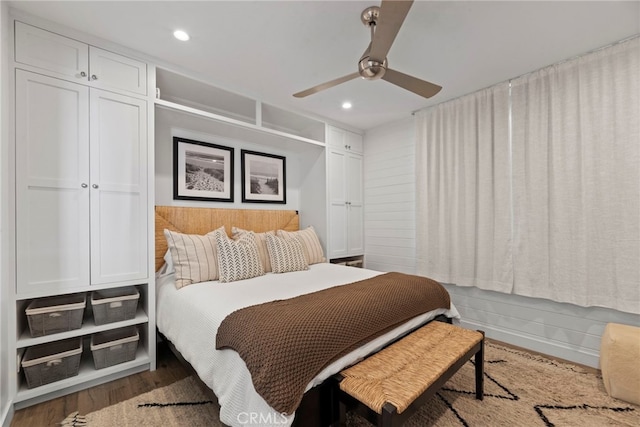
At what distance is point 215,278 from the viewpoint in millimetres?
2379

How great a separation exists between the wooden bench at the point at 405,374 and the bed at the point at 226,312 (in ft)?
0.28

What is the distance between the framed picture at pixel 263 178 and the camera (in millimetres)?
3367

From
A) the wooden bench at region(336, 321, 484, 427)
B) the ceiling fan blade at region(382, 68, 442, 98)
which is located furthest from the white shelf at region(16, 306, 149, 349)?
the ceiling fan blade at region(382, 68, 442, 98)

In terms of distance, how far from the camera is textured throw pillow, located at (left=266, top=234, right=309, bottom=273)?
2770mm

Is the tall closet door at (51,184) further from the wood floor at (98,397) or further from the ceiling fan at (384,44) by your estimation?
the ceiling fan at (384,44)

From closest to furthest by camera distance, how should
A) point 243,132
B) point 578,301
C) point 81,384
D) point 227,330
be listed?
point 227,330, point 81,384, point 578,301, point 243,132

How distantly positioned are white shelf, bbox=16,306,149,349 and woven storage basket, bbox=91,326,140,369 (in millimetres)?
106

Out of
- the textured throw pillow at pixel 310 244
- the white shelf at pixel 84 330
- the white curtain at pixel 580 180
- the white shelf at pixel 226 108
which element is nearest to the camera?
the white shelf at pixel 84 330

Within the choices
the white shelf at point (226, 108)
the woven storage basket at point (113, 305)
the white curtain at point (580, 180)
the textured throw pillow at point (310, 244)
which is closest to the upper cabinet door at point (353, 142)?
the white shelf at point (226, 108)

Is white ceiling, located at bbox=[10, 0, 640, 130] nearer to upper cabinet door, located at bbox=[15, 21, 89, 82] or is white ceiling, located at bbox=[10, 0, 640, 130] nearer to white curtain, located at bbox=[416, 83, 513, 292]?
upper cabinet door, located at bbox=[15, 21, 89, 82]

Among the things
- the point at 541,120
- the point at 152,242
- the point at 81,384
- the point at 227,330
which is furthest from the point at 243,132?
the point at 541,120

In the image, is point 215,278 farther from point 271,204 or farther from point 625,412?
point 625,412

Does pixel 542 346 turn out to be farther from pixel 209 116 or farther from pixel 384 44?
pixel 209 116

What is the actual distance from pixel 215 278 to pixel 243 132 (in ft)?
5.28
